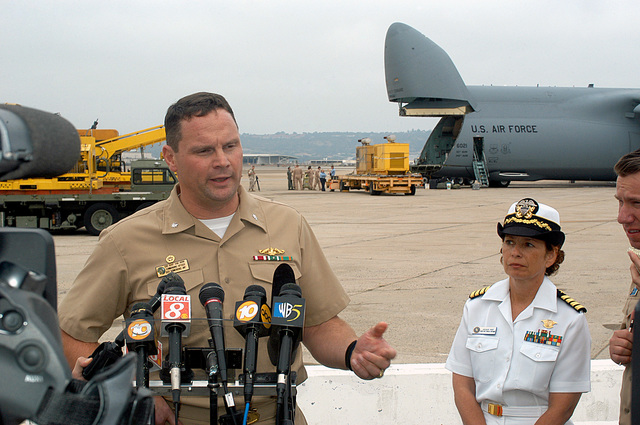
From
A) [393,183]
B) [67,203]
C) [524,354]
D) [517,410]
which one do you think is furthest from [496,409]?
[393,183]

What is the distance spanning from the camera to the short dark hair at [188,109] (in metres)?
2.56

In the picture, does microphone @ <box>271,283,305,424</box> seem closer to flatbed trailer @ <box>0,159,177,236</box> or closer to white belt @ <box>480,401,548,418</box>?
white belt @ <box>480,401,548,418</box>

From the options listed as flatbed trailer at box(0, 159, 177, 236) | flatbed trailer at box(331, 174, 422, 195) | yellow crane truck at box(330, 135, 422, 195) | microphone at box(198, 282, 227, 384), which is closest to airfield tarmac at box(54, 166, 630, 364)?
flatbed trailer at box(0, 159, 177, 236)

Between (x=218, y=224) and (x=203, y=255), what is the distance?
0.52ft

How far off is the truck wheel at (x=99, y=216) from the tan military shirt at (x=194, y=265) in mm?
12929

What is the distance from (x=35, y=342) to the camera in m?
0.96

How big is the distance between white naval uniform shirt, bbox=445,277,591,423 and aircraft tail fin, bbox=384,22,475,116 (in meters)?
31.3

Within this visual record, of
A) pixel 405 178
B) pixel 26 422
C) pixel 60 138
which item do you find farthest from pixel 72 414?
pixel 405 178

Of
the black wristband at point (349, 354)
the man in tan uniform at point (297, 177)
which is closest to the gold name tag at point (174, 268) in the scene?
the black wristband at point (349, 354)

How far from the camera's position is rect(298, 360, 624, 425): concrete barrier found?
4.10 metres

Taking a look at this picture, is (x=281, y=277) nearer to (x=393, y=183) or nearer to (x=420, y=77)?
(x=393, y=183)

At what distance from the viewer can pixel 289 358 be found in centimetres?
208

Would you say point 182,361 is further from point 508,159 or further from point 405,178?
point 508,159

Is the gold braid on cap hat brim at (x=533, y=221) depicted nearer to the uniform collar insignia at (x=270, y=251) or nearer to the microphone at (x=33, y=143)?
the uniform collar insignia at (x=270, y=251)
